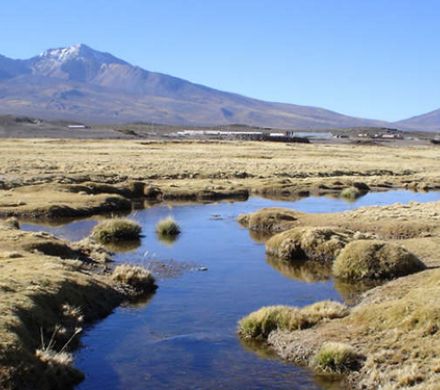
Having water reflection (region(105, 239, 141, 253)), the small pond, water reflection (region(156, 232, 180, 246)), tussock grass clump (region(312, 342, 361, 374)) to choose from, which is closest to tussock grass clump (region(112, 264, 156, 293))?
the small pond

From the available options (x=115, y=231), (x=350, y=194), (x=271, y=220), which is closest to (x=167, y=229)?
(x=115, y=231)

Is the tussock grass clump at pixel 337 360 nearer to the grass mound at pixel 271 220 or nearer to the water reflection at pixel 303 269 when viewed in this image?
the water reflection at pixel 303 269

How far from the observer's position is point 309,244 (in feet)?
105

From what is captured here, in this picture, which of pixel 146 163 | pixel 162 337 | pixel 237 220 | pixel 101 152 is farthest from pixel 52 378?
pixel 101 152

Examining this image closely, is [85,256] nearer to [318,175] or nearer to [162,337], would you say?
[162,337]

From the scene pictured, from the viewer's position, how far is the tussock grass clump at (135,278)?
83.7 feet

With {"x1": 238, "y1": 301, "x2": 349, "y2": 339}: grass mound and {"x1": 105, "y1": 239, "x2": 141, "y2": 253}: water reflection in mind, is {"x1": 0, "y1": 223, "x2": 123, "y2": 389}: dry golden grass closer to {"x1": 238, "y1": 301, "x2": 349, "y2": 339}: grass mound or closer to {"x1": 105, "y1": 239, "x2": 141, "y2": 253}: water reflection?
{"x1": 105, "y1": 239, "x2": 141, "y2": 253}: water reflection

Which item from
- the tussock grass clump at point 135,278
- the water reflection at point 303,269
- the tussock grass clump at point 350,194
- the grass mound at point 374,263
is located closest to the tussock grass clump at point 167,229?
the water reflection at point 303,269

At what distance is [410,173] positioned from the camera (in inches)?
3450

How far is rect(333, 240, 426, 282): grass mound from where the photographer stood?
88.1 feet

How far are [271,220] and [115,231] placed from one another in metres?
9.51

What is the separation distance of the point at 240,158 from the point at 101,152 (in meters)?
22.3

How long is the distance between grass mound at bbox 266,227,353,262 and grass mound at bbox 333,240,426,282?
3.00m

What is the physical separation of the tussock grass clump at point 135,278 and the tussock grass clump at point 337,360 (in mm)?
9520
